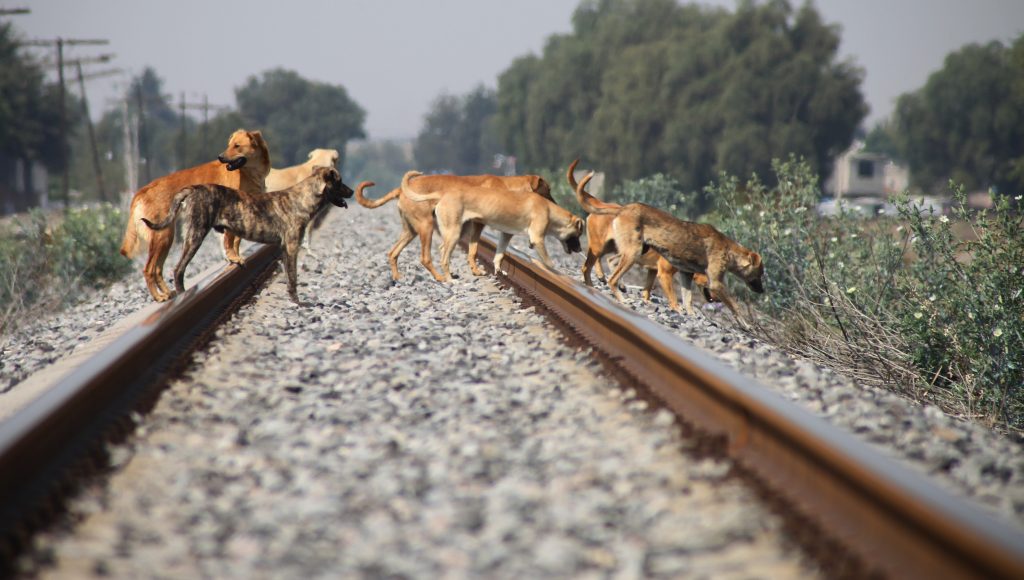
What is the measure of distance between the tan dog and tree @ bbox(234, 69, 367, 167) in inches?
5234

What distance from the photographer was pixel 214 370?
6152mm

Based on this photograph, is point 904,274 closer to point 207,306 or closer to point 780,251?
point 780,251

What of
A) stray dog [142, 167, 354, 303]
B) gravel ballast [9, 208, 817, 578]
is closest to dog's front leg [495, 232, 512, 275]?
stray dog [142, 167, 354, 303]

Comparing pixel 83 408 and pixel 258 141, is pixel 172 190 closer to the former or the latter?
pixel 258 141

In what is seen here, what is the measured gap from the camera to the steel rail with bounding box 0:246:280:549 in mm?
3758

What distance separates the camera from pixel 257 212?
8992 millimetres

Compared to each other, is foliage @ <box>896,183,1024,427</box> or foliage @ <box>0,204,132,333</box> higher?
foliage @ <box>896,183,1024,427</box>

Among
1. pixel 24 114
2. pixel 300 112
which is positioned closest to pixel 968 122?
pixel 24 114

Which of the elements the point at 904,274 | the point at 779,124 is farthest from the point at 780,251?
the point at 779,124

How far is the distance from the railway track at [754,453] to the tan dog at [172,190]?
2581mm

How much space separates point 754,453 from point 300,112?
147m

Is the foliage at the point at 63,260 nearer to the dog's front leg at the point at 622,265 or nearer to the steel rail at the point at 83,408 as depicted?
the dog's front leg at the point at 622,265

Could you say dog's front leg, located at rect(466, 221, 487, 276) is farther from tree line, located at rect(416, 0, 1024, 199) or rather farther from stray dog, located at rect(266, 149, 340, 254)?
tree line, located at rect(416, 0, 1024, 199)

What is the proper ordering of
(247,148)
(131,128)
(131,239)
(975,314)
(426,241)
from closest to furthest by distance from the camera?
1. (975,314)
2. (131,239)
3. (247,148)
4. (426,241)
5. (131,128)
